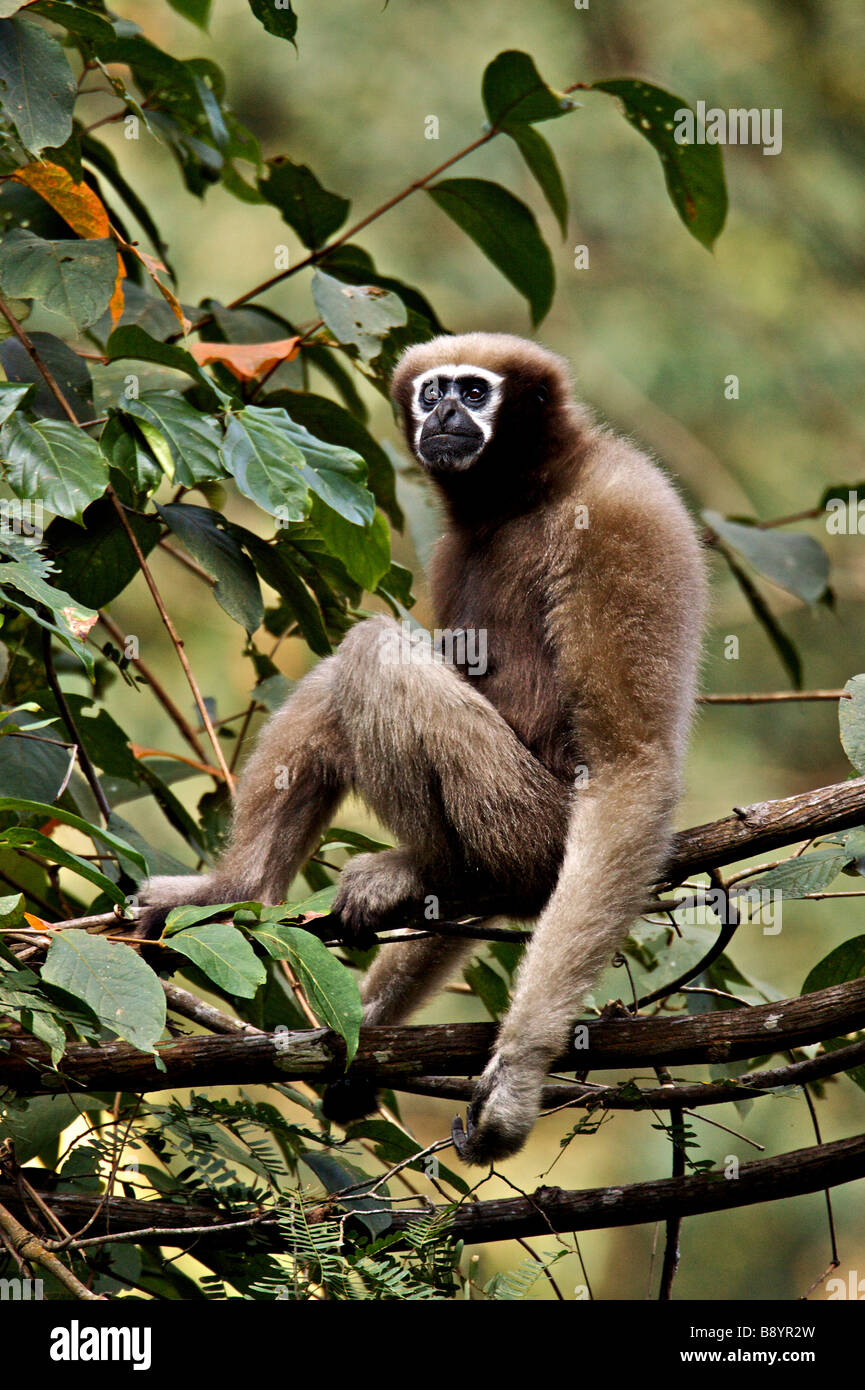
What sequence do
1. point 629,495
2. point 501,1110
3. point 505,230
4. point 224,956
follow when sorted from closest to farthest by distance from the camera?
point 224,956, point 501,1110, point 629,495, point 505,230

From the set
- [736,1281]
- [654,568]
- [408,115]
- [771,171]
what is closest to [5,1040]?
[654,568]

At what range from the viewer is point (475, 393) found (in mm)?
5285

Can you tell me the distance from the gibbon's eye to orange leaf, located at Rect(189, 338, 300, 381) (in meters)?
0.78

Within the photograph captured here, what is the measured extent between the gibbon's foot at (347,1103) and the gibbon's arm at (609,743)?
Answer: 29.7 inches

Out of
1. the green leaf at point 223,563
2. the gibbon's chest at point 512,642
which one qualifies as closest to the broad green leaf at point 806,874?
the gibbon's chest at point 512,642

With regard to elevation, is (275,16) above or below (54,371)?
above

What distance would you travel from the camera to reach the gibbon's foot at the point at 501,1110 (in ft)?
12.1

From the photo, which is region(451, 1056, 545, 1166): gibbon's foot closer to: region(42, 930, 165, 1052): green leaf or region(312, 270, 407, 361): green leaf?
region(42, 930, 165, 1052): green leaf

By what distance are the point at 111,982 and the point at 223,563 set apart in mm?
1713

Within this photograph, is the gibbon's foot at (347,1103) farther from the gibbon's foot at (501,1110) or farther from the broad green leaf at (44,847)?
the broad green leaf at (44,847)

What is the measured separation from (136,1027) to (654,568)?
240 centimetres

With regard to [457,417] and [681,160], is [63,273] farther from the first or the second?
[681,160]

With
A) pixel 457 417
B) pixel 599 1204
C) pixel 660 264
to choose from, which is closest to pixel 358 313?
pixel 457 417
